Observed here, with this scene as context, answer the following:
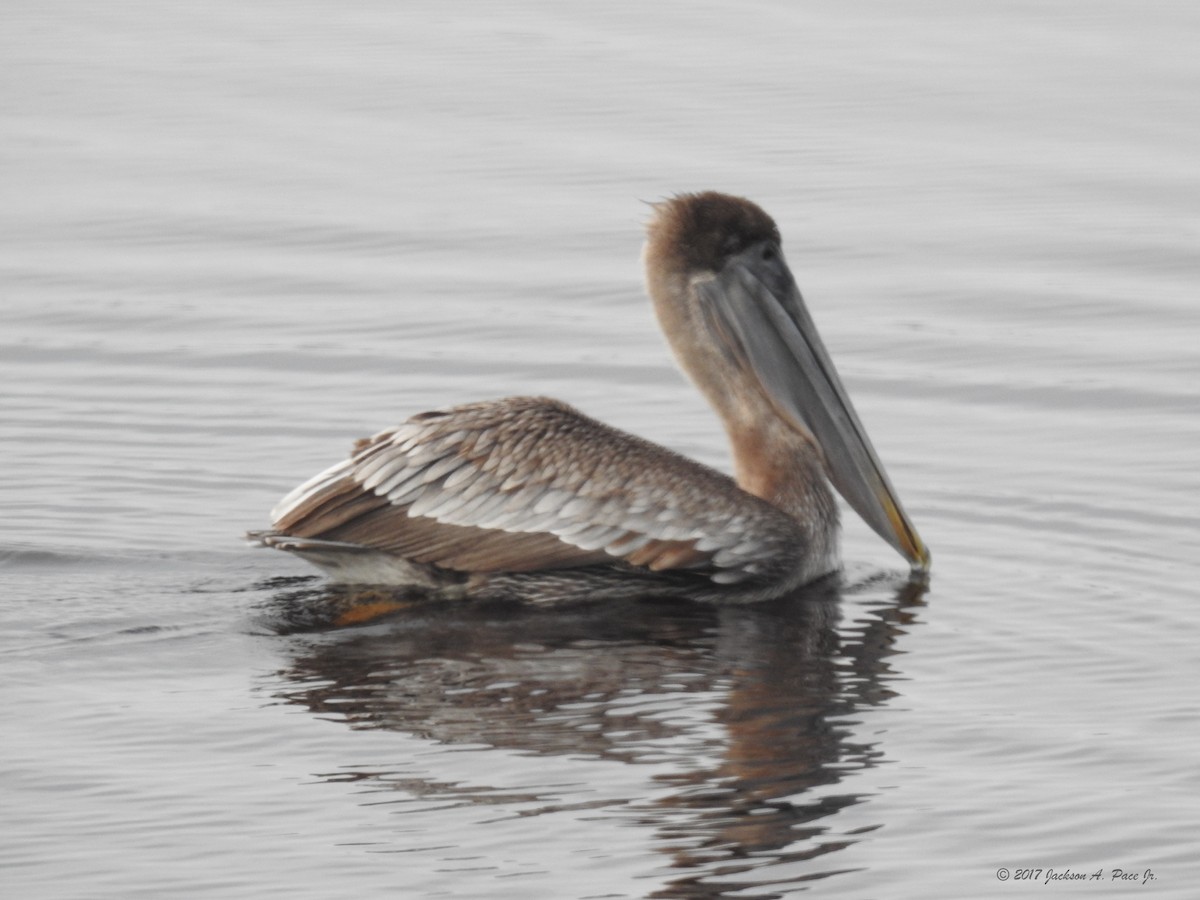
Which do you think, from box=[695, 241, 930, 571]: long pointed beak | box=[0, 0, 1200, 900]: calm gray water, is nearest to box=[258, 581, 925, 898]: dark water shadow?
box=[0, 0, 1200, 900]: calm gray water

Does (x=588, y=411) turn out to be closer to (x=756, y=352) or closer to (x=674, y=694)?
(x=756, y=352)

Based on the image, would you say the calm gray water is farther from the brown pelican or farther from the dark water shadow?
the brown pelican

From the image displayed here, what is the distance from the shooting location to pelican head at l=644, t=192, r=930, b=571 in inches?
304

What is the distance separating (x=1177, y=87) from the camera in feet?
44.8

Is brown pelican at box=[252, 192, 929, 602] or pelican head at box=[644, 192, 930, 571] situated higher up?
pelican head at box=[644, 192, 930, 571]

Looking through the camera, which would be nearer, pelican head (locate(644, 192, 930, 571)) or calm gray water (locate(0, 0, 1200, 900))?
calm gray water (locate(0, 0, 1200, 900))

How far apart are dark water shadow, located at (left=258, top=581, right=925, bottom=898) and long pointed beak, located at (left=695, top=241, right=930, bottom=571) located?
364 mm

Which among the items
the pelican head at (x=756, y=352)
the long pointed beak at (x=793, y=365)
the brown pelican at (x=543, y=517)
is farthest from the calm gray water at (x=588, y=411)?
the pelican head at (x=756, y=352)

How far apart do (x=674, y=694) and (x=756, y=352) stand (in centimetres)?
180

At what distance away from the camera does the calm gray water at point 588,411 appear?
5434 mm

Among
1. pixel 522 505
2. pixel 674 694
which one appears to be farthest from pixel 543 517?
pixel 674 694

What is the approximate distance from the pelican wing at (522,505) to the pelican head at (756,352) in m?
0.51

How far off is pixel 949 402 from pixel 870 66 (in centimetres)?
533

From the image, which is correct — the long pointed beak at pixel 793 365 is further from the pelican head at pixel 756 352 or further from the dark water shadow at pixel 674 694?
the dark water shadow at pixel 674 694
